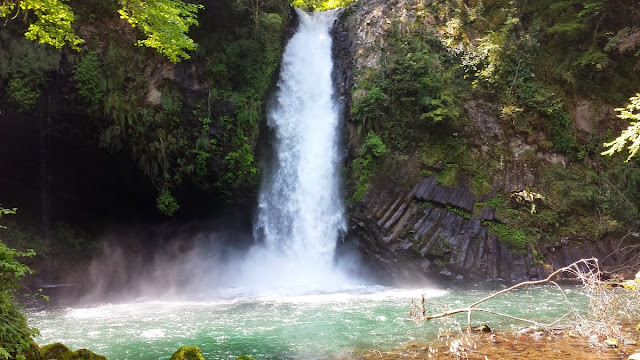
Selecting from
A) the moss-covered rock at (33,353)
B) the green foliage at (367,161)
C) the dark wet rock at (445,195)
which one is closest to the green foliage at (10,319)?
the moss-covered rock at (33,353)

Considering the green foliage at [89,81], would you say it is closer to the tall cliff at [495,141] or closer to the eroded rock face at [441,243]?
the tall cliff at [495,141]

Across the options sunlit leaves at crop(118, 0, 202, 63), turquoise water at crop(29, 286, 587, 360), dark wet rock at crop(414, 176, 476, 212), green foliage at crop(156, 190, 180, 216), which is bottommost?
turquoise water at crop(29, 286, 587, 360)

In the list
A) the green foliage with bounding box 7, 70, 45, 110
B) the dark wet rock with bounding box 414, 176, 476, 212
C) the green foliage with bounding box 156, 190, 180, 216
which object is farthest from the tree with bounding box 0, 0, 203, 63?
the dark wet rock with bounding box 414, 176, 476, 212

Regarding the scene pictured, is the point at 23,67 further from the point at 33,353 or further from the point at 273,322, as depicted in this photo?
the point at 33,353

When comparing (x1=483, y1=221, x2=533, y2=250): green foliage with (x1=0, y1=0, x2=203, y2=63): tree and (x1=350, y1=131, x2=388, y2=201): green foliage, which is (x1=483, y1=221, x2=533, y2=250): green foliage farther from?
(x1=0, y1=0, x2=203, y2=63): tree

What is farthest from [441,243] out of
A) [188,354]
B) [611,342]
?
[188,354]

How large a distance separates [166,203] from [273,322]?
704 centimetres

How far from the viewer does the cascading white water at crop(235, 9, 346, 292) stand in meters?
15.2

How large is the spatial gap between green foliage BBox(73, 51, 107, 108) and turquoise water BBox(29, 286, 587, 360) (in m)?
6.41

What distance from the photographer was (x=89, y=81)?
13.6 metres

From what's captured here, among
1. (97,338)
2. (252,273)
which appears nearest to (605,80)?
(252,273)

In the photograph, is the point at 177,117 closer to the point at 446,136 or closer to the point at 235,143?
the point at 235,143

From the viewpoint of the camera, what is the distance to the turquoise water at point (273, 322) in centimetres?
793

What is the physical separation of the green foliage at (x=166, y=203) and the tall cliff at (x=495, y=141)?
6231 millimetres
